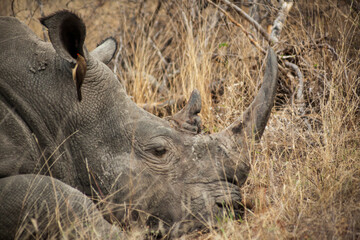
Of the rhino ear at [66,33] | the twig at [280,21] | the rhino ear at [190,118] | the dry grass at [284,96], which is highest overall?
the rhino ear at [66,33]

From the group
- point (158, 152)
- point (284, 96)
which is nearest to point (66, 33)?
point (158, 152)

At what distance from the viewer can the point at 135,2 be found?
24.0ft

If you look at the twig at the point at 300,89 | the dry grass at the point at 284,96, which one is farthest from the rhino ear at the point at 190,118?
the twig at the point at 300,89

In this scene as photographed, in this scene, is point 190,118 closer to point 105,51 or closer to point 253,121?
point 253,121

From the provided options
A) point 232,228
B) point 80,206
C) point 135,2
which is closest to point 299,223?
point 232,228

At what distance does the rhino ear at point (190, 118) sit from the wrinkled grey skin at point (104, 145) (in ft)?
0.24

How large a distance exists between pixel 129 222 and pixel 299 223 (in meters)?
1.07

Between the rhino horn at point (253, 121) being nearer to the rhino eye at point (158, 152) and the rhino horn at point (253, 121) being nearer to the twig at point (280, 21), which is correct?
the rhino eye at point (158, 152)

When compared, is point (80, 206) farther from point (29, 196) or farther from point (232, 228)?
point (232, 228)

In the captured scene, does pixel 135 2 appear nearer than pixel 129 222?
No

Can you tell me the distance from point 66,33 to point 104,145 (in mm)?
786

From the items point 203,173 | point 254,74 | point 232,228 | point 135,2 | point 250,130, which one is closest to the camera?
point 232,228

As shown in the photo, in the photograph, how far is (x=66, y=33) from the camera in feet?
9.79

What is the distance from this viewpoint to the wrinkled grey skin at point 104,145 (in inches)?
116
